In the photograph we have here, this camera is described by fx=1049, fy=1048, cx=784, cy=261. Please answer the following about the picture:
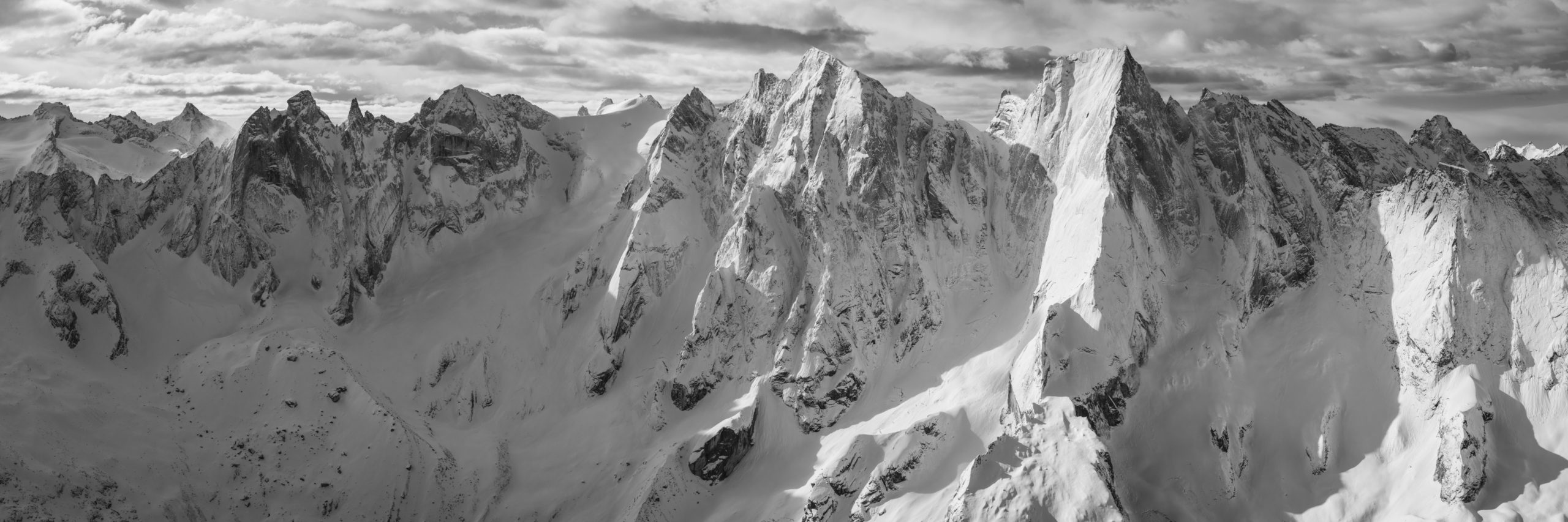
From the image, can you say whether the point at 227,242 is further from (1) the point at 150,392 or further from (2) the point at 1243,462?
(2) the point at 1243,462

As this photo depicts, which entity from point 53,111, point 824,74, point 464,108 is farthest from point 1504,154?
point 53,111

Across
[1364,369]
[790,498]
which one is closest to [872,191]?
[790,498]

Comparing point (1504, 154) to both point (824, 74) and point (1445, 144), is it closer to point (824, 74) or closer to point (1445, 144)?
point (1445, 144)

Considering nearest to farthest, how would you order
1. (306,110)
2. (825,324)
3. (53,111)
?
(825,324) < (306,110) < (53,111)

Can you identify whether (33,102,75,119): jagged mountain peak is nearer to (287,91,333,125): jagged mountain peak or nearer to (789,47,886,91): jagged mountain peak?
(287,91,333,125): jagged mountain peak

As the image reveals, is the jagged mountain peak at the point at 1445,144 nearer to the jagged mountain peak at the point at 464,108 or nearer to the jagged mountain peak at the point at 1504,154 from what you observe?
the jagged mountain peak at the point at 1504,154

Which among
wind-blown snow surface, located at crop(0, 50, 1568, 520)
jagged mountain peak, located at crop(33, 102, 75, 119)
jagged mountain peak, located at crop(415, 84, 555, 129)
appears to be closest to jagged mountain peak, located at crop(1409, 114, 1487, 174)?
wind-blown snow surface, located at crop(0, 50, 1568, 520)

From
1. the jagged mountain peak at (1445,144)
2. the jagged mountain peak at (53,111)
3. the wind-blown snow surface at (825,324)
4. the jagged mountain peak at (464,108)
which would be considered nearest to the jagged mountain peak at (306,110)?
the wind-blown snow surface at (825,324)

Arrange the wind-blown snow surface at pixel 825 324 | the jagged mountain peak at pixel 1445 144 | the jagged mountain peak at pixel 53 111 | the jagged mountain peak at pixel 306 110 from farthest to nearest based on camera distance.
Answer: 1. the jagged mountain peak at pixel 53 111
2. the jagged mountain peak at pixel 306 110
3. the jagged mountain peak at pixel 1445 144
4. the wind-blown snow surface at pixel 825 324
